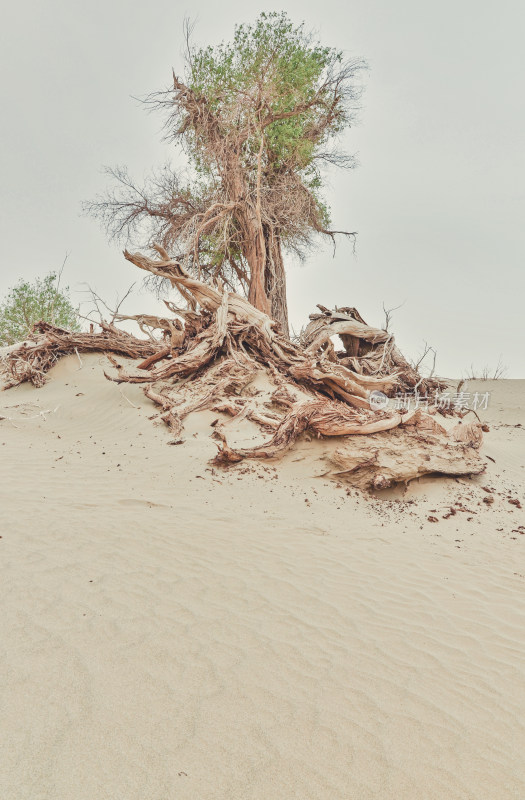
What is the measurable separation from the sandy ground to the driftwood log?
80 cm

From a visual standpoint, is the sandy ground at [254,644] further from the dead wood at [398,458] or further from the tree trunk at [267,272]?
the tree trunk at [267,272]

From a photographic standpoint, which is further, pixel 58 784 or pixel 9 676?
pixel 9 676

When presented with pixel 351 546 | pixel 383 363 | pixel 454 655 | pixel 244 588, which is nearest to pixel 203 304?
pixel 383 363

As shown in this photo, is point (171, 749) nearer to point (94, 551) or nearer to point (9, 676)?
point (9, 676)

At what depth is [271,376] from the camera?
8.99m

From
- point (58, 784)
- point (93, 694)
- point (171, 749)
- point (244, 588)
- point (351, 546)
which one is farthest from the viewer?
point (351, 546)

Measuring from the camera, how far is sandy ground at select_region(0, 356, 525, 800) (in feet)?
5.44

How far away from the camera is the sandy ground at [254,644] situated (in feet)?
5.44

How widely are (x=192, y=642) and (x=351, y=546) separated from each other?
6.98ft

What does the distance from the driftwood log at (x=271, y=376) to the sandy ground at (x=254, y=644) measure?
799mm

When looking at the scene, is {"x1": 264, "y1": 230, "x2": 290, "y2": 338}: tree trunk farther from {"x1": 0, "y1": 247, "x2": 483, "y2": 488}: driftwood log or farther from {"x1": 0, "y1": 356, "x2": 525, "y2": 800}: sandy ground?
{"x1": 0, "y1": 356, "x2": 525, "y2": 800}: sandy ground

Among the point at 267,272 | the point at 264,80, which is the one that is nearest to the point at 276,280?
the point at 267,272

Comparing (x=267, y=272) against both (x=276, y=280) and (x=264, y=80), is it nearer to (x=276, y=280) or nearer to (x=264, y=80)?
(x=276, y=280)

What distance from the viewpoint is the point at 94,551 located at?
11.2ft
